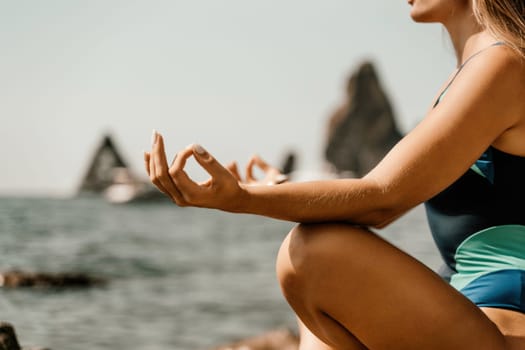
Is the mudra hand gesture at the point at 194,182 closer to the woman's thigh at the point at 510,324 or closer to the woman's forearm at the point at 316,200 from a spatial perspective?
the woman's forearm at the point at 316,200

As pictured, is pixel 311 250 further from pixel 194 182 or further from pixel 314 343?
pixel 314 343

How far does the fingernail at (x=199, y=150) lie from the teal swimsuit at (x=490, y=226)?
575mm

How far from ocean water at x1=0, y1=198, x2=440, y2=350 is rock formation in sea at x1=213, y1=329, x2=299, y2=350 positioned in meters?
1.15

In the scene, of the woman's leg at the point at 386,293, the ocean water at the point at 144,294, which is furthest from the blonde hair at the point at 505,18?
the ocean water at the point at 144,294

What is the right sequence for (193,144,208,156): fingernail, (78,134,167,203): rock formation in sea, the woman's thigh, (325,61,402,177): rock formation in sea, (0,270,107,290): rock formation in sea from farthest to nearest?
(325,61,402,177): rock formation in sea → (78,134,167,203): rock formation in sea → (0,270,107,290): rock formation in sea → the woman's thigh → (193,144,208,156): fingernail

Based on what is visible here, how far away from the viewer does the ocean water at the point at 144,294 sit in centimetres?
691

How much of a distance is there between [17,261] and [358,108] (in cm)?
8099

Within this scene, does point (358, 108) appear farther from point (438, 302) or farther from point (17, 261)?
point (438, 302)

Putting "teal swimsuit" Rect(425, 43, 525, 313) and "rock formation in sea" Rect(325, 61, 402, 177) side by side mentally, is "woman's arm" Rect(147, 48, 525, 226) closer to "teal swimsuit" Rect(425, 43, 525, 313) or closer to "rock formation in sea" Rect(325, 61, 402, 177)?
"teal swimsuit" Rect(425, 43, 525, 313)

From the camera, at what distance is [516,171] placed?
1862 millimetres

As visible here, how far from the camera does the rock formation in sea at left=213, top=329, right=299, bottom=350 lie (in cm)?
555

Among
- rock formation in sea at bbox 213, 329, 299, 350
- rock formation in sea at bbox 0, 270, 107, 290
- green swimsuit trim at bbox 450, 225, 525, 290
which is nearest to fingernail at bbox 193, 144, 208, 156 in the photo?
green swimsuit trim at bbox 450, 225, 525, 290

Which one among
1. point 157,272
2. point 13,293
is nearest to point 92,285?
point 13,293

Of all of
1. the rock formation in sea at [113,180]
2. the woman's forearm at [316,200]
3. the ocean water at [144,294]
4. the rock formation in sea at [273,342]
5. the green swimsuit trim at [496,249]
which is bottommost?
the rock formation in sea at [113,180]
